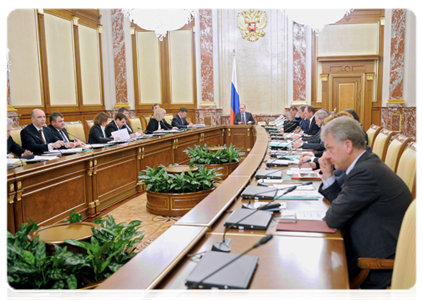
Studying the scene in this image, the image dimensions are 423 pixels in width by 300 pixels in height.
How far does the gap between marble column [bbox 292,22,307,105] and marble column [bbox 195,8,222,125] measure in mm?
2155

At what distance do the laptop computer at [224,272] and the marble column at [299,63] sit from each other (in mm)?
9278

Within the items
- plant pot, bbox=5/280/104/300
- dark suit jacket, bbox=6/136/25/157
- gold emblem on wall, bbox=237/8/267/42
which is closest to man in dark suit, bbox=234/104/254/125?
gold emblem on wall, bbox=237/8/267/42

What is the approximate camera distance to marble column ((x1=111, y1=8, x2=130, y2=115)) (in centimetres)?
1040

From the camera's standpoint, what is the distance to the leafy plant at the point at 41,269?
5.89 ft

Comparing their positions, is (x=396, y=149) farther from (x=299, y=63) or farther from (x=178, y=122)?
(x=299, y=63)

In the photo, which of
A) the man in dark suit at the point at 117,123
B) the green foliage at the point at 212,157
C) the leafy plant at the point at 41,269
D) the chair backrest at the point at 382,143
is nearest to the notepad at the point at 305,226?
the leafy plant at the point at 41,269

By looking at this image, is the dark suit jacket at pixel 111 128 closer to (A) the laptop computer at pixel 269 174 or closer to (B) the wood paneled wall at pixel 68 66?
(B) the wood paneled wall at pixel 68 66

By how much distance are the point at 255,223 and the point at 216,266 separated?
1.69 feet

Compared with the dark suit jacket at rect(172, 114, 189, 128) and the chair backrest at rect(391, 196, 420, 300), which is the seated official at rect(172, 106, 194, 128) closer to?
the dark suit jacket at rect(172, 114, 189, 128)

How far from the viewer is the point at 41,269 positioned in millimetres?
1854

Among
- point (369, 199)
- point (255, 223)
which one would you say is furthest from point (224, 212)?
point (369, 199)

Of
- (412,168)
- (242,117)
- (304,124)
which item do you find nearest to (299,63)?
(242,117)

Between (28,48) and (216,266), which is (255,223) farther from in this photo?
(28,48)

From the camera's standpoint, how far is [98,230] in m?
2.24
